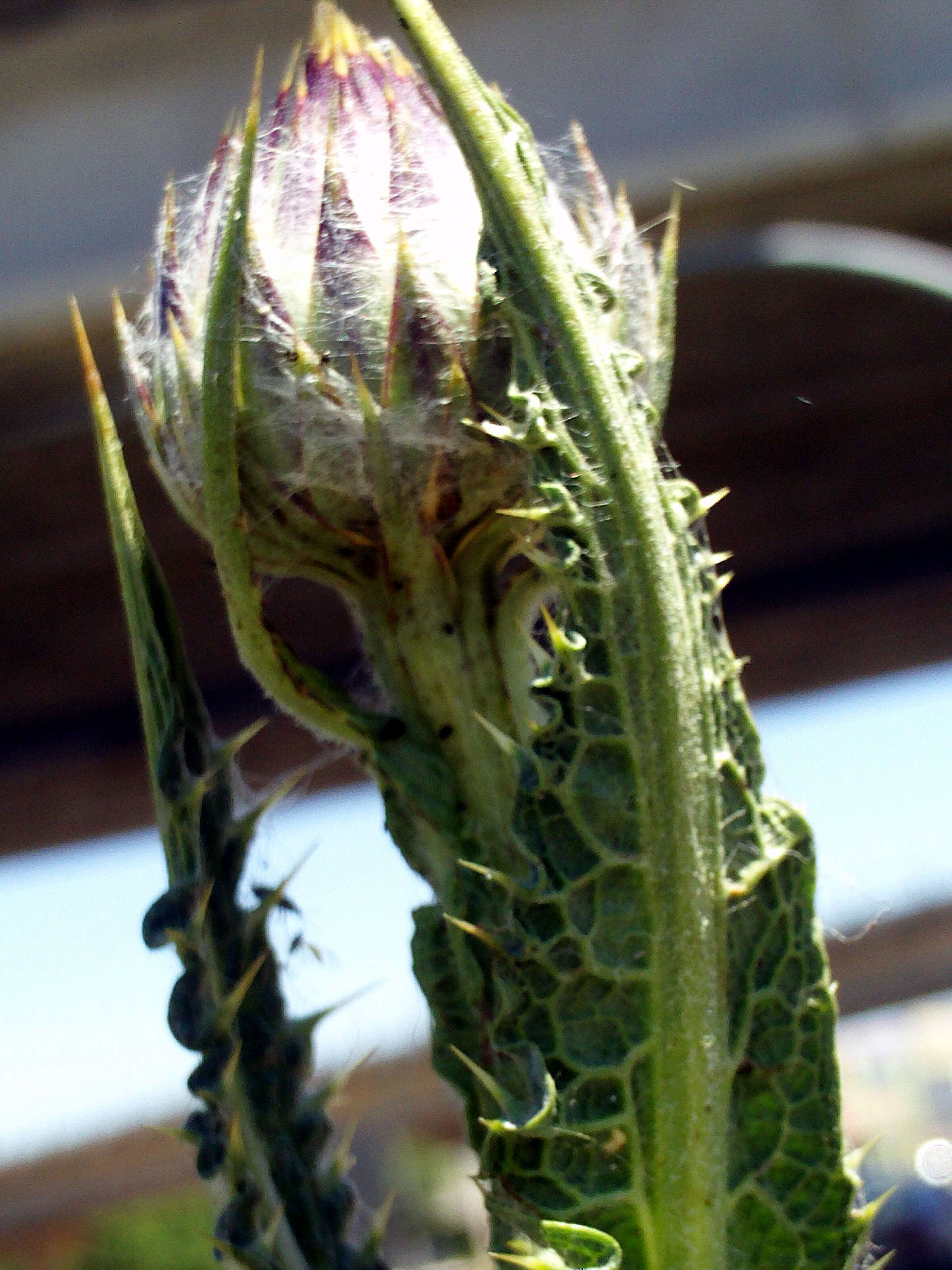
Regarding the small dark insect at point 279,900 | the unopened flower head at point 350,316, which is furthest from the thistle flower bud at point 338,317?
the small dark insect at point 279,900

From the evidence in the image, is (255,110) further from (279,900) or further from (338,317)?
(279,900)

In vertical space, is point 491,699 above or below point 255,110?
below

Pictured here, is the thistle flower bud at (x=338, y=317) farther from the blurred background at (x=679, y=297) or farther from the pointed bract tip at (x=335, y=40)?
the blurred background at (x=679, y=297)

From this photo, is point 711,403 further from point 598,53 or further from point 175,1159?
point 175,1159

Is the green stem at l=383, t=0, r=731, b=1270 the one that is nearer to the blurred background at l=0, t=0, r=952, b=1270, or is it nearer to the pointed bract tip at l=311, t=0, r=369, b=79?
the pointed bract tip at l=311, t=0, r=369, b=79

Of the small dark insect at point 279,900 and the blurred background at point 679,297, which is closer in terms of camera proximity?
the small dark insect at point 279,900

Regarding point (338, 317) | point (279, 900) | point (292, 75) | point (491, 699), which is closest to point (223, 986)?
point (279, 900)

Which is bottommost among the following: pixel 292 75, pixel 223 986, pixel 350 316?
pixel 223 986
